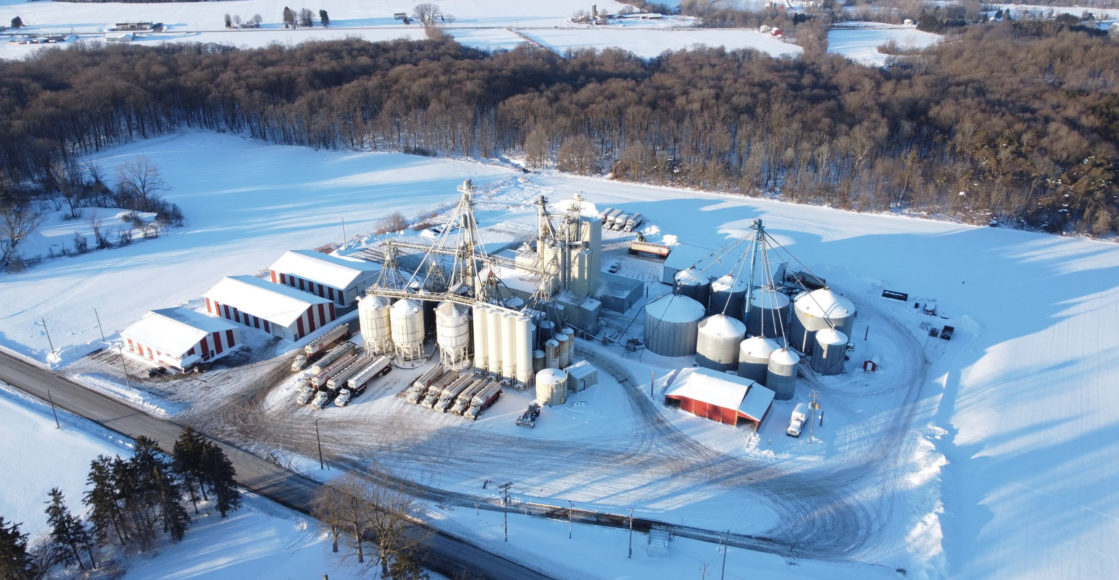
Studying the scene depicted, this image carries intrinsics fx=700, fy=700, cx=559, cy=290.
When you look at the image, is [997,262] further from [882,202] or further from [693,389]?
[693,389]

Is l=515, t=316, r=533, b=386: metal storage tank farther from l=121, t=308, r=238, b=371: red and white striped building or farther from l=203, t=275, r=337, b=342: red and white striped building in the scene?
l=121, t=308, r=238, b=371: red and white striped building

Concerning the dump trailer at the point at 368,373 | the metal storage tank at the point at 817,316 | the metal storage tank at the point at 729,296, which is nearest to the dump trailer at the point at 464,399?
the dump trailer at the point at 368,373

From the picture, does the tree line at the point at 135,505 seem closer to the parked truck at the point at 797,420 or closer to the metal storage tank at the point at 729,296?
the parked truck at the point at 797,420

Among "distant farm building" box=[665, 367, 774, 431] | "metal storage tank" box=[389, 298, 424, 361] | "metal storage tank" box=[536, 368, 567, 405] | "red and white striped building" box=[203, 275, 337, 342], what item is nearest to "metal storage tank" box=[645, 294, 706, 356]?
"distant farm building" box=[665, 367, 774, 431]

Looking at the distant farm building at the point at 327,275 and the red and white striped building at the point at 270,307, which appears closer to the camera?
the red and white striped building at the point at 270,307

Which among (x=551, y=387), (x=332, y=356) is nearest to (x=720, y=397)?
(x=551, y=387)

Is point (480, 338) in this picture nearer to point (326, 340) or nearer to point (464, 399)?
point (464, 399)

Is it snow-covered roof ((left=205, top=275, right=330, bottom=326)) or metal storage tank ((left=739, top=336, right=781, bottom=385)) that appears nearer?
metal storage tank ((left=739, top=336, right=781, bottom=385))
